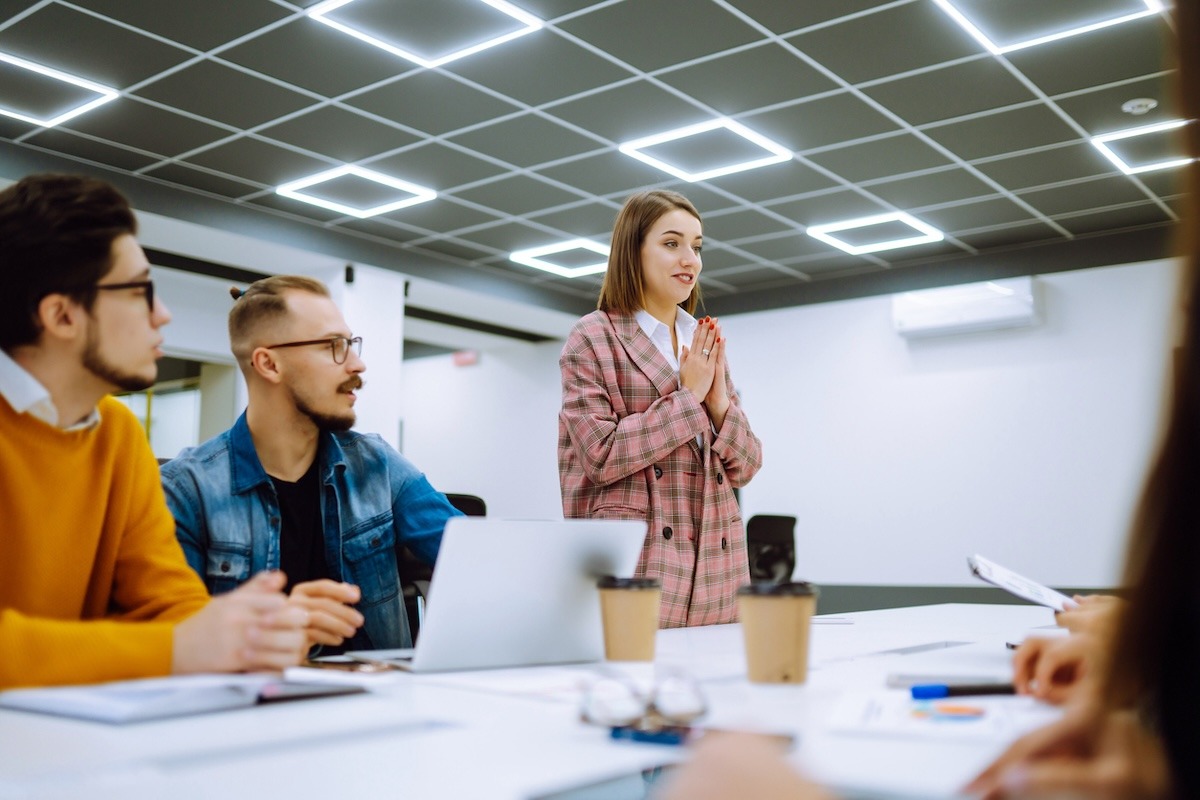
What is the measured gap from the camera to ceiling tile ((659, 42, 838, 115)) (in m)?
4.29

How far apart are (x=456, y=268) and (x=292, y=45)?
3.41m

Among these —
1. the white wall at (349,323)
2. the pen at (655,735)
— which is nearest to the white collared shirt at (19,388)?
the pen at (655,735)

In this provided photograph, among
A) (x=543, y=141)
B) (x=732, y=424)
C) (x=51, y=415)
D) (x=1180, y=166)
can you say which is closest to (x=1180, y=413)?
(x=1180, y=166)

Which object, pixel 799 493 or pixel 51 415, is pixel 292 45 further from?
pixel 799 493

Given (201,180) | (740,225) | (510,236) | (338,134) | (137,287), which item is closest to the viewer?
(137,287)

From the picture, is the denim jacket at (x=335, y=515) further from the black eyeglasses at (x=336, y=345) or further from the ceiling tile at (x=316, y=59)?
the ceiling tile at (x=316, y=59)

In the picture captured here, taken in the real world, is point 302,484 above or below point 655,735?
above

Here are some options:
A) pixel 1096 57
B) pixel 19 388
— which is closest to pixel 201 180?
pixel 1096 57

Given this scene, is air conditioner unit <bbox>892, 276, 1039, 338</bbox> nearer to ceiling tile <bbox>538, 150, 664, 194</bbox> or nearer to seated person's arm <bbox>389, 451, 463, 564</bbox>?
ceiling tile <bbox>538, 150, 664, 194</bbox>

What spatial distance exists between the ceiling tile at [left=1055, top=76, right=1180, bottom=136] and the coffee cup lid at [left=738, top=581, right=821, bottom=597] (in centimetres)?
432

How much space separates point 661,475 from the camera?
204cm

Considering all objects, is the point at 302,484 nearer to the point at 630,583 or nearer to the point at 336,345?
the point at 336,345

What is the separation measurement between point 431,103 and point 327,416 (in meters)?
3.29

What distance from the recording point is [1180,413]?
472 mm
